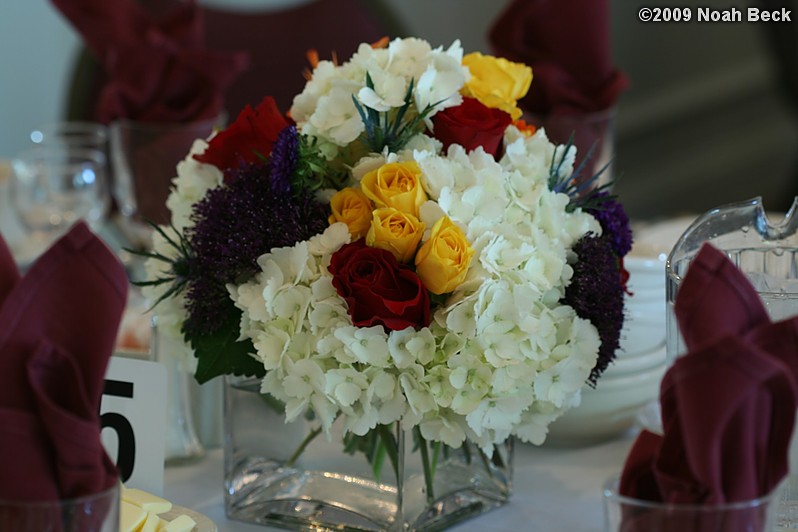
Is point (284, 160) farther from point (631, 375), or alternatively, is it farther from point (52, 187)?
point (52, 187)

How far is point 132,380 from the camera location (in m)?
0.78

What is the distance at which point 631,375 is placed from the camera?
0.95 metres

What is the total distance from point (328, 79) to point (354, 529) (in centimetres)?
32

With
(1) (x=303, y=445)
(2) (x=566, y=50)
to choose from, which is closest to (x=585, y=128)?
(2) (x=566, y=50)

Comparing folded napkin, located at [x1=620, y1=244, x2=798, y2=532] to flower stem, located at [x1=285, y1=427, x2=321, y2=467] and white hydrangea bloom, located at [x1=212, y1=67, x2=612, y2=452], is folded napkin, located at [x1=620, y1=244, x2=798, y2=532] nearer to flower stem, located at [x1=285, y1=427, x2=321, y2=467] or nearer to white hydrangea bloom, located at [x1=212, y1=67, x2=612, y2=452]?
white hydrangea bloom, located at [x1=212, y1=67, x2=612, y2=452]

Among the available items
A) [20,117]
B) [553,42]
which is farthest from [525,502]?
[20,117]

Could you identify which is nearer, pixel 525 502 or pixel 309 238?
pixel 309 238

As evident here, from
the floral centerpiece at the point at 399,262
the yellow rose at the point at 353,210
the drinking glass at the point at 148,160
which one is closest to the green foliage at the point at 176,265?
the floral centerpiece at the point at 399,262

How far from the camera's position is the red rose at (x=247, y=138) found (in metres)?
0.76

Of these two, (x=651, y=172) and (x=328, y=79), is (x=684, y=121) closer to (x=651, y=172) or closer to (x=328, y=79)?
(x=651, y=172)

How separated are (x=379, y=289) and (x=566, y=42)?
90 centimetres

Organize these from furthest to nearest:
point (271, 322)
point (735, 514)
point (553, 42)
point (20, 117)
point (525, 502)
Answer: point (20, 117) → point (553, 42) → point (525, 502) → point (271, 322) → point (735, 514)

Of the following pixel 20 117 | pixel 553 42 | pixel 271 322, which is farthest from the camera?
pixel 20 117

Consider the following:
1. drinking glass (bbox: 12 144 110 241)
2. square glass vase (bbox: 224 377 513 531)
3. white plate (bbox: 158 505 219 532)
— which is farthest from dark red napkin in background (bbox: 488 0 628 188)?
white plate (bbox: 158 505 219 532)
